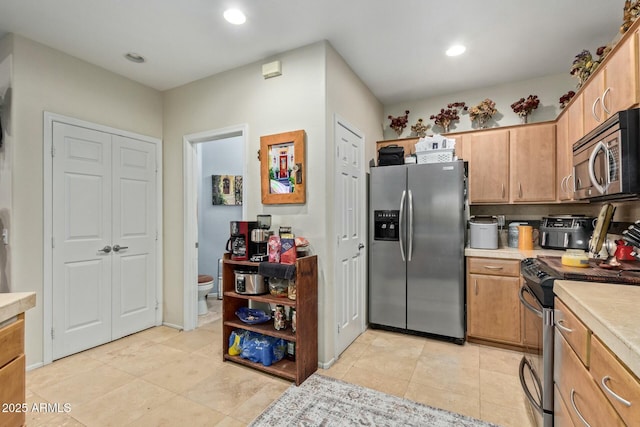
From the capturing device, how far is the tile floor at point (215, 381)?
6.11 ft

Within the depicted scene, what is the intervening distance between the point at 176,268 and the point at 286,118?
81.7 inches

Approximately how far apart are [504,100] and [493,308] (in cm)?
227

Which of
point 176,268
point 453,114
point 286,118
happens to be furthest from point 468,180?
point 176,268

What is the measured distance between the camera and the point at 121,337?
301 cm

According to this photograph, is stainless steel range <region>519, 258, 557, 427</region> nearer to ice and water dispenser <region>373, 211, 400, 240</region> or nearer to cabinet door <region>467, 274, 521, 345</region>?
cabinet door <region>467, 274, 521, 345</region>

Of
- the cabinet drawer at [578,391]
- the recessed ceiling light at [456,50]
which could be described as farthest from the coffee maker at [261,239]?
the recessed ceiling light at [456,50]

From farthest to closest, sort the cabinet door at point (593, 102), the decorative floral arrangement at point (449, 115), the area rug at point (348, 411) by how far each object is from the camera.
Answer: the decorative floral arrangement at point (449, 115), the cabinet door at point (593, 102), the area rug at point (348, 411)

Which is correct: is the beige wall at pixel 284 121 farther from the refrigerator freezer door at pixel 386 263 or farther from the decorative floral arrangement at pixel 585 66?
the decorative floral arrangement at pixel 585 66

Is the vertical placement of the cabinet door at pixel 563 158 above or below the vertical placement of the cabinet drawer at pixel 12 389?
above

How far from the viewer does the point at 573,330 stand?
1222 millimetres

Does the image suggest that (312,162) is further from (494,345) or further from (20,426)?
(494,345)

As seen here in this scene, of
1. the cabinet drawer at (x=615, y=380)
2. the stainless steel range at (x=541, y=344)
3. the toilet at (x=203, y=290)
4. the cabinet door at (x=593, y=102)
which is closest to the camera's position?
the cabinet drawer at (x=615, y=380)

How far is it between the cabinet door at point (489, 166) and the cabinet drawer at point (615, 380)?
236cm

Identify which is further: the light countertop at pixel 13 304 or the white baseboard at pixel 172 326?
the white baseboard at pixel 172 326
